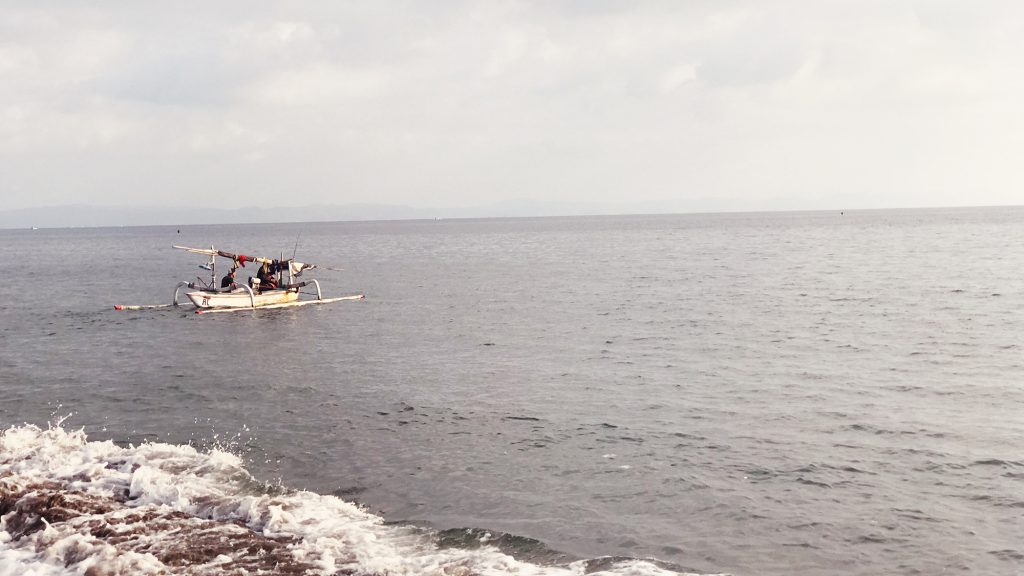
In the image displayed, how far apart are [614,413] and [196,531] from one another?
39.3ft

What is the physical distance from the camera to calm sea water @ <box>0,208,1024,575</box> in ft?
45.3

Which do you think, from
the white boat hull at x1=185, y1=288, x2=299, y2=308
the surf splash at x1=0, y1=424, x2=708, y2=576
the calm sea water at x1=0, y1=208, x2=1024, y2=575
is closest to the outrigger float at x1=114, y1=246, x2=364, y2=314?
the white boat hull at x1=185, y1=288, x2=299, y2=308

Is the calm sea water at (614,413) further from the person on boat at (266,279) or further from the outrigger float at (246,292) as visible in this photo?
the person on boat at (266,279)

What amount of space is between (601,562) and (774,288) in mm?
45967

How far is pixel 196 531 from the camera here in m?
12.9

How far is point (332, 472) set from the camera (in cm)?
1703

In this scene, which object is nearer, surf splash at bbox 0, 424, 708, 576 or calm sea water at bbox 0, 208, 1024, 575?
surf splash at bbox 0, 424, 708, 576

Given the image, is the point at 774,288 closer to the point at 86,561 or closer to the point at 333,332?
the point at 333,332

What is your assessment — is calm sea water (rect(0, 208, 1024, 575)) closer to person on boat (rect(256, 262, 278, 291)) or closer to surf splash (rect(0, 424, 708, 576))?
surf splash (rect(0, 424, 708, 576))

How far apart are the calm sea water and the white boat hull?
1.41 meters

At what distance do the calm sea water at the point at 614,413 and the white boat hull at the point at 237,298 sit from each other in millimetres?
1413

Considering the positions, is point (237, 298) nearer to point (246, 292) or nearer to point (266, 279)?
point (246, 292)

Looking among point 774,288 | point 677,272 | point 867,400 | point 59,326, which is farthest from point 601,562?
point 677,272

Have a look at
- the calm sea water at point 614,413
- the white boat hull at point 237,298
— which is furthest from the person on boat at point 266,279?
the calm sea water at point 614,413
